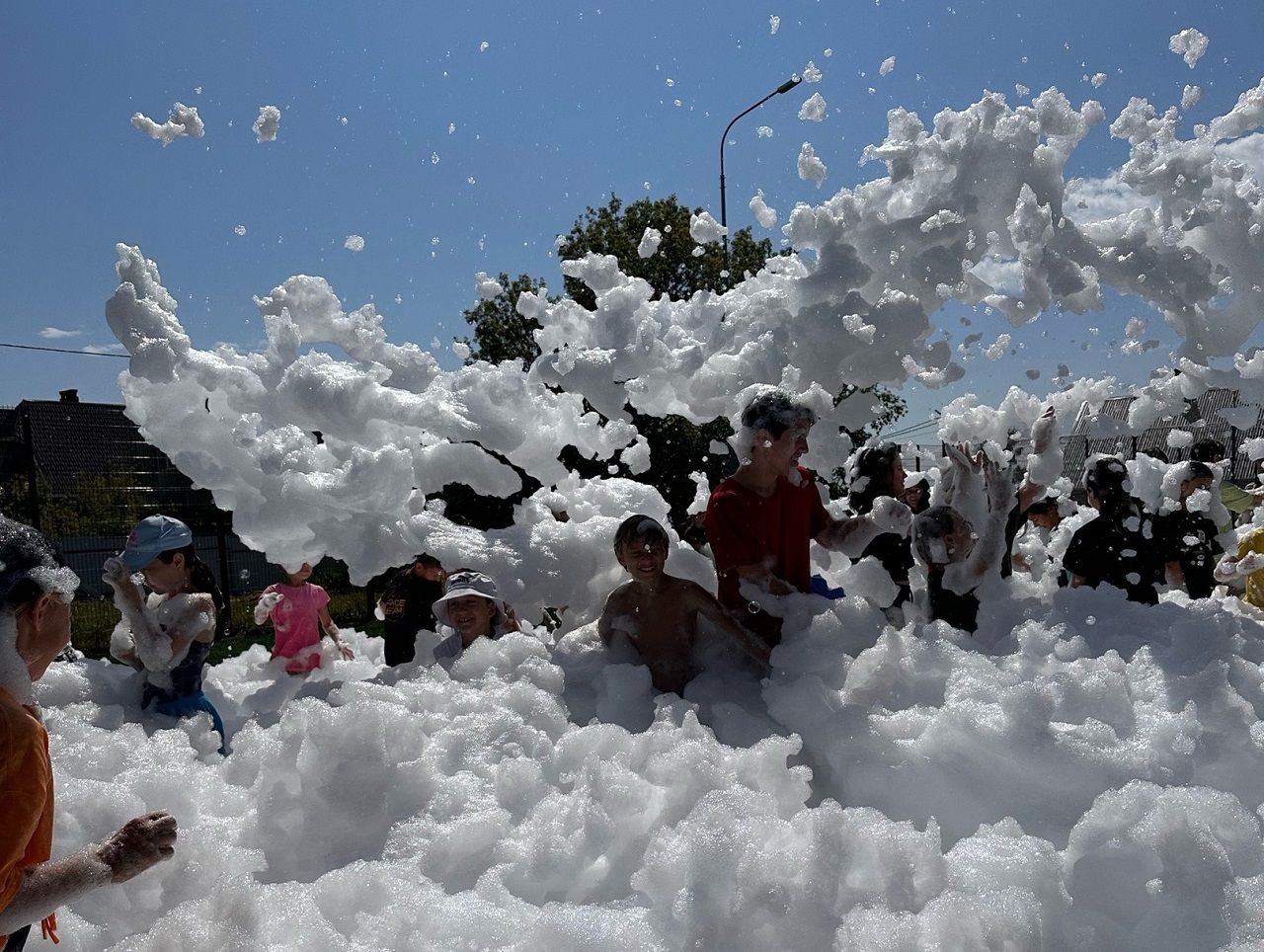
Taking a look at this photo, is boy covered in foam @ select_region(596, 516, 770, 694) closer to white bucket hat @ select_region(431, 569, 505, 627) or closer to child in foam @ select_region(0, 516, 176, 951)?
white bucket hat @ select_region(431, 569, 505, 627)

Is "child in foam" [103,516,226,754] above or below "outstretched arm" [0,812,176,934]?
above

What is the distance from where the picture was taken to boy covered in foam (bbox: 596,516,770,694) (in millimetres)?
3492

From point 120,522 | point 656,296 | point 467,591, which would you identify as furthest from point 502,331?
point 467,591

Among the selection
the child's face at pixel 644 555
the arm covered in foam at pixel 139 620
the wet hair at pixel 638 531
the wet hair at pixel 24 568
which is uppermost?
the wet hair at pixel 638 531

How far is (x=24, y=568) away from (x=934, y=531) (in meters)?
2.79

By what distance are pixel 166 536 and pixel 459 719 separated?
4.16 ft

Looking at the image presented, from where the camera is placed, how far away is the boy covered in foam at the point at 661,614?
137 inches

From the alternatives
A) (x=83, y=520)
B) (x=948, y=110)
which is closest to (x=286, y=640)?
(x=948, y=110)

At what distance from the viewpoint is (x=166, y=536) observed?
3.57m

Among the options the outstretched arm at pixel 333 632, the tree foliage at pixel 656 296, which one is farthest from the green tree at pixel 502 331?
the outstretched arm at pixel 333 632

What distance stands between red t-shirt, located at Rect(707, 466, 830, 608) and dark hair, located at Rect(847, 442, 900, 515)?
946 millimetres

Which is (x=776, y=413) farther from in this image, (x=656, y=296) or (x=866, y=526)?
(x=656, y=296)

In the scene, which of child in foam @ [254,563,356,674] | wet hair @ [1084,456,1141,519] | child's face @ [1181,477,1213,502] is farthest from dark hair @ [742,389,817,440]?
child in foam @ [254,563,356,674]

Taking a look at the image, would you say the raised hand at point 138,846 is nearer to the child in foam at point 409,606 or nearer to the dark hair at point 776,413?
the dark hair at point 776,413
